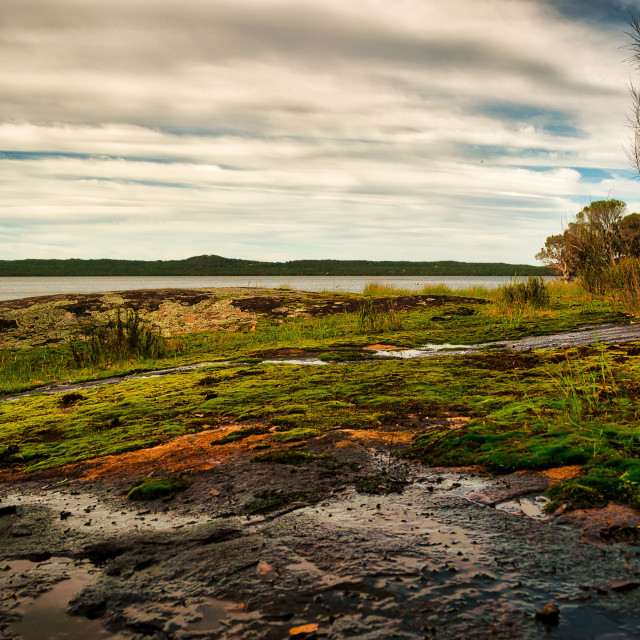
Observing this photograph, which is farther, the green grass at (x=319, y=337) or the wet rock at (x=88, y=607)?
the green grass at (x=319, y=337)

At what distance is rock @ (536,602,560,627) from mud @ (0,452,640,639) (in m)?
0.02

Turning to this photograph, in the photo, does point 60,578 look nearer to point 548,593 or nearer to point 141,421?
point 548,593

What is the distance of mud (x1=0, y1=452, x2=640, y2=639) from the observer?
5.72 feet

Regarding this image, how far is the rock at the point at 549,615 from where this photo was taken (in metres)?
1.66

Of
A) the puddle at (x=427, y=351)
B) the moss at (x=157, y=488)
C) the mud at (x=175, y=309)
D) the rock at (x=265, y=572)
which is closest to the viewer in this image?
the rock at (x=265, y=572)

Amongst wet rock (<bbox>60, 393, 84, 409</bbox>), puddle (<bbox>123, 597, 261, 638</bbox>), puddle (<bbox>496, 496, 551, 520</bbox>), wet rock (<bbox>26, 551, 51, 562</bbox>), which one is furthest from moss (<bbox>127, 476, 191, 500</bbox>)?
wet rock (<bbox>60, 393, 84, 409</bbox>)

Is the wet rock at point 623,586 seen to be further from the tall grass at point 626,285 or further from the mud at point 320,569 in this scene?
the tall grass at point 626,285

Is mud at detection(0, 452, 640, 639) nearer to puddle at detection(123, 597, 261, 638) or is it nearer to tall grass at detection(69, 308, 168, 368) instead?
puddle at detection(123, 597, 261, 638)

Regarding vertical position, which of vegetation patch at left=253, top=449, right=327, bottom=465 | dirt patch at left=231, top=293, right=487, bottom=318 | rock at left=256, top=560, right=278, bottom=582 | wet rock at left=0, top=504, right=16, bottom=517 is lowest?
wet rock at left=0, top=504, right=16, bottom=517

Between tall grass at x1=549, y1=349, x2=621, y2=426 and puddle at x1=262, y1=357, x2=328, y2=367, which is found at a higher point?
tall grass at x1=549, y1=349, x2=621, y2=426

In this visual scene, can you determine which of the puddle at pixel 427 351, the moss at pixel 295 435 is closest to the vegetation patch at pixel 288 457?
the moss at pixel 295 435

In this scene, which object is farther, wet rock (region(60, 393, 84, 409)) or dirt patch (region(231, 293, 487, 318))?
dirt patch (region(231, 293, 487, 318))

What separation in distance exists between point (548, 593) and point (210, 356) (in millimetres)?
8624

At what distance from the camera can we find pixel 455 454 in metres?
3.35
